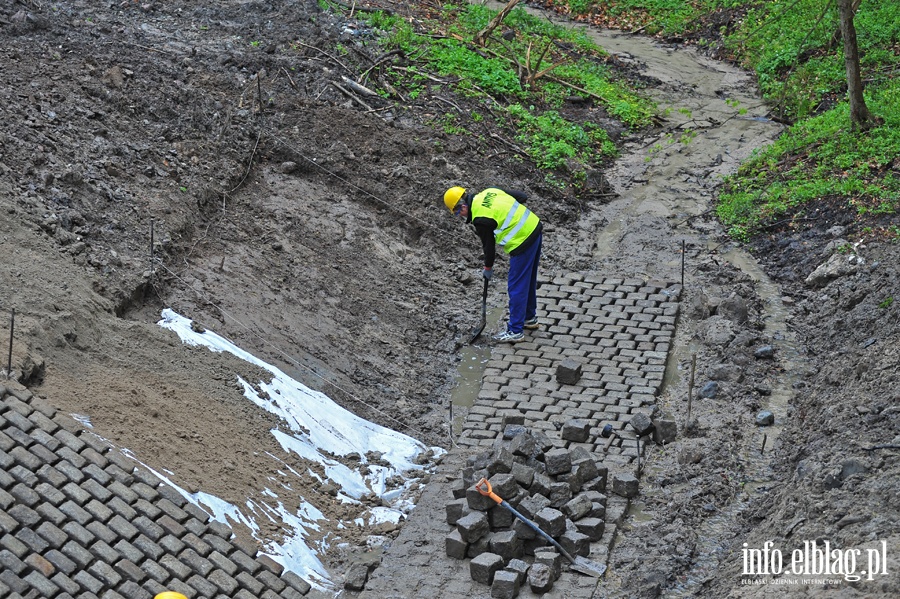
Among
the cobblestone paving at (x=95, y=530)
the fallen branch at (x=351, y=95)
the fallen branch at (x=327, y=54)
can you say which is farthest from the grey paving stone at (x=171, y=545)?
the fallen branch at (x=327, y=54)

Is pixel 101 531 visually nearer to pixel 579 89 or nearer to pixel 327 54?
pixel 327 54

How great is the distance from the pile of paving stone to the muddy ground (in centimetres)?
45

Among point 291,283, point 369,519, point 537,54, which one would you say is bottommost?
point 369,519

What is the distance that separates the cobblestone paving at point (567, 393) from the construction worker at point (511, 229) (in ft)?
1.97

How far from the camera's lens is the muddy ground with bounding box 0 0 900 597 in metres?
7.86

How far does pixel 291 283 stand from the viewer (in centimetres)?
1084

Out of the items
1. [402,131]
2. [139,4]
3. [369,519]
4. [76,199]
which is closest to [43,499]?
[369,519]

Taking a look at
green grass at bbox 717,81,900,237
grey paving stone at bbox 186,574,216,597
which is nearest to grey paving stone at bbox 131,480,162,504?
grey paving stone at bbox 186,574,216,597

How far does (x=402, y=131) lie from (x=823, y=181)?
225 inches

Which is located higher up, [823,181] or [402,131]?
[823,181]

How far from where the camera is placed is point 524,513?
25.6ft

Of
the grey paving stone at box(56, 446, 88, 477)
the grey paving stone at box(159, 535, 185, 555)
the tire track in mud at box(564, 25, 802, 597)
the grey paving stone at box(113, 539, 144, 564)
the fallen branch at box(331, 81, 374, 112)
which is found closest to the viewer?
the grey paving stone at box(113, 539, 144, 564)

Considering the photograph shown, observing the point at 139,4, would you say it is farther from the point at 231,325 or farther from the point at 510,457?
the point at 510,457

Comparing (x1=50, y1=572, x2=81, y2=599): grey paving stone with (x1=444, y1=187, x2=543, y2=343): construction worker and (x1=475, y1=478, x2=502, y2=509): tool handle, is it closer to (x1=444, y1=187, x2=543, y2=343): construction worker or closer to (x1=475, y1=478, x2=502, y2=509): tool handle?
(x1=475, y1=478, x2=502, y2=509): tool handle
